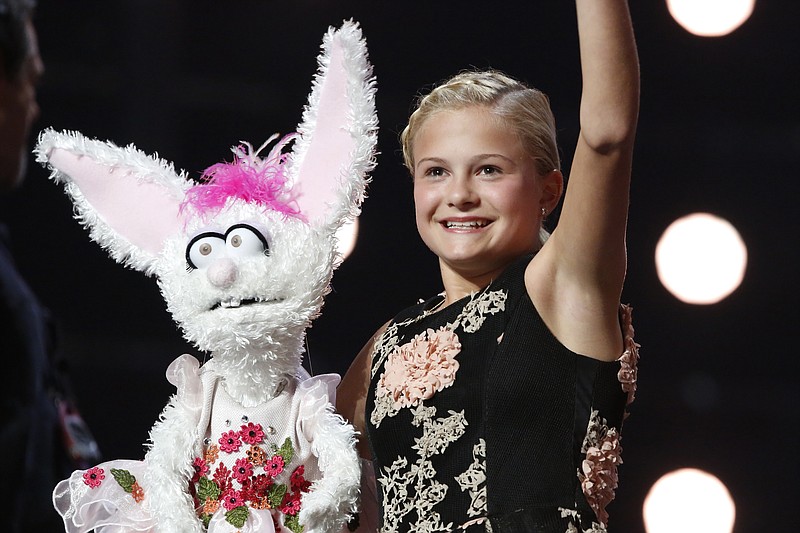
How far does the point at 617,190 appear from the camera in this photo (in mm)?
1229

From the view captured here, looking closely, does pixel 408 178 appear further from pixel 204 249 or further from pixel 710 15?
pixel 204 249

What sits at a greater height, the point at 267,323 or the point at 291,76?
the point at 291,76

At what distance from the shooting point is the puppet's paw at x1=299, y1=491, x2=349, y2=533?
1.41 meters

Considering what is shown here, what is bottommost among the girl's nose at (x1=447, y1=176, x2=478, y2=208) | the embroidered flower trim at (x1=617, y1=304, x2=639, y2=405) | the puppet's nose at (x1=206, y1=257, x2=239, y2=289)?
the embroidered flower trim at (x1=617, y1=304, x2=639, y2=405)

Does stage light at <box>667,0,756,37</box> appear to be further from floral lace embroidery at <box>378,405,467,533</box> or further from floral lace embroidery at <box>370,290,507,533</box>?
floral lace embroidery at <box>378,405,467,533</box>

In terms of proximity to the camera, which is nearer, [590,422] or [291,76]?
[590,422]

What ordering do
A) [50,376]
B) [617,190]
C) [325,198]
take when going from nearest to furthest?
[50,376], [617,190], [325,198]

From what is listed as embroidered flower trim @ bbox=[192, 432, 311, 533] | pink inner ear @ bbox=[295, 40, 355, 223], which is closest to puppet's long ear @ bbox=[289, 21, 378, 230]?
pink inner ear @ bbox=[295, 40, 355, 223]

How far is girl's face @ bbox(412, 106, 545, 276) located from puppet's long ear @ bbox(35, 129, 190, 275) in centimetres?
38

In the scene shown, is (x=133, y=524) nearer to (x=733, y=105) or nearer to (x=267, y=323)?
(x=267, y=323)

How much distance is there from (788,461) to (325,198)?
1.59 m

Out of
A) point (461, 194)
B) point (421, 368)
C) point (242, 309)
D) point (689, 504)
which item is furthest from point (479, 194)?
point (689, 504)

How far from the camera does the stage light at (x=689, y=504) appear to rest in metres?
2.63

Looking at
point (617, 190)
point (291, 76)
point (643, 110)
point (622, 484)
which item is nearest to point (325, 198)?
point (617, 190)
